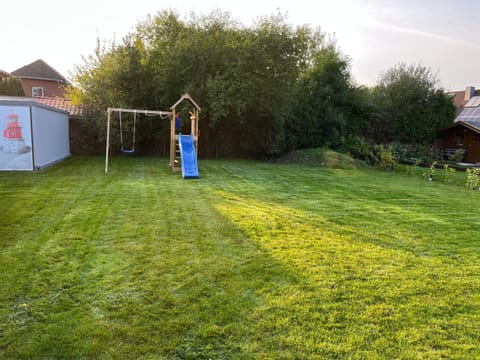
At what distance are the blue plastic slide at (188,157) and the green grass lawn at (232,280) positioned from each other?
302 cm

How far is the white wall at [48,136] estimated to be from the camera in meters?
8.88

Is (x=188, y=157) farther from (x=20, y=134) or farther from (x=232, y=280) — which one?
(x=232, y=280)

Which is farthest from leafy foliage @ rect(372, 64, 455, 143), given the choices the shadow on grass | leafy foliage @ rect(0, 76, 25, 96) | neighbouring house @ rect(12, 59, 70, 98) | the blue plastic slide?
neighbouring house @ rect(12, 59, 70, 98)

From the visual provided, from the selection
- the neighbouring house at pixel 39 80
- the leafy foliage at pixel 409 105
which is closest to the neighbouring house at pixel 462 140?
the leafy foliage at pixel 409 105

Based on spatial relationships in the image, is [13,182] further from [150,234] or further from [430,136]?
[430,136]

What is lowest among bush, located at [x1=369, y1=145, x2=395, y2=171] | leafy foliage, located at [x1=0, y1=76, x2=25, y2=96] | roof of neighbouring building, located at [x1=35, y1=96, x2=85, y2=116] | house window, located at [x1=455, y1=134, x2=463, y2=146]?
bush, located at [x1=369, y1=145, x2=395, y2=171]

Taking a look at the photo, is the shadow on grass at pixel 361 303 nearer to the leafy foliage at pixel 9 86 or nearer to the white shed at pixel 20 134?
the white shed at pixel 20 134

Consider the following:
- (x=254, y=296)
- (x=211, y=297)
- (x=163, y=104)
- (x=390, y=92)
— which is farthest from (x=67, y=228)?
(x=390, y=92)

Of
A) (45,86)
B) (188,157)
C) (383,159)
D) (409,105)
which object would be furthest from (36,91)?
(409,105)

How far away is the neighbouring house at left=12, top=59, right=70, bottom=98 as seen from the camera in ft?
86.1

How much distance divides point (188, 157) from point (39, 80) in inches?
921

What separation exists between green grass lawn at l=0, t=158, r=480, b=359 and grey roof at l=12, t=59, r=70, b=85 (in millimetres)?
25122

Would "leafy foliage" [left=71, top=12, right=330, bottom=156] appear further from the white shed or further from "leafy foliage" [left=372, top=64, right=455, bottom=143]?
"leafy foliage" [left=372, top=64, right=455, bottom=143]

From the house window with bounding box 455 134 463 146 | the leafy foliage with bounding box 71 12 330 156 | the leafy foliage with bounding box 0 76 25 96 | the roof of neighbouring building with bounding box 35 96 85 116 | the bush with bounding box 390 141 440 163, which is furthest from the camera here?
the house window with bounding box 455 134 463 146
